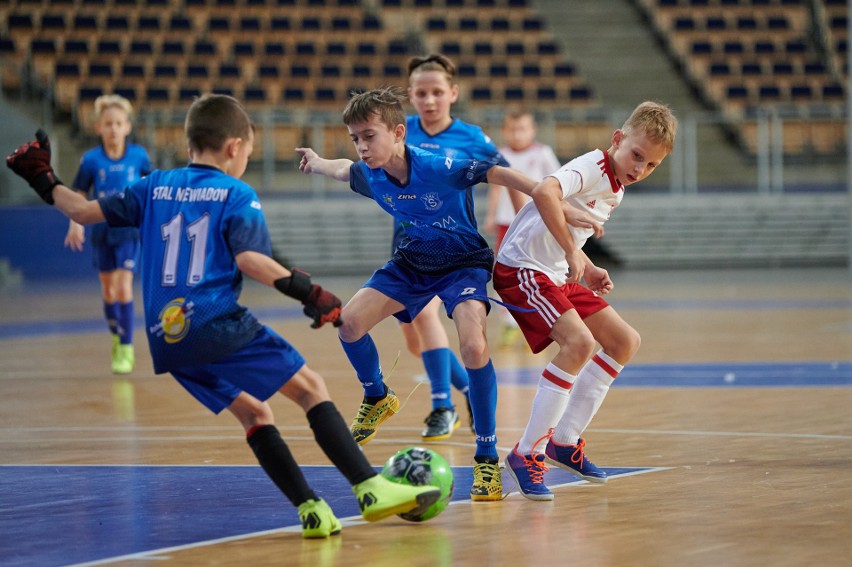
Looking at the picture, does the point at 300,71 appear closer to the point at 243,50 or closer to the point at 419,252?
the point at 243,50

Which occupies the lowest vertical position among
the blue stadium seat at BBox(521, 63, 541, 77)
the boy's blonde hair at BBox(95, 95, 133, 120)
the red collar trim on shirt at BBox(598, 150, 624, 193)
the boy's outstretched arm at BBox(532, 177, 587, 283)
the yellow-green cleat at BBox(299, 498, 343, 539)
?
the yellow-green cleat at BBox(299, 498, 343, 539)

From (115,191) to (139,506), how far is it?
18.8 feet

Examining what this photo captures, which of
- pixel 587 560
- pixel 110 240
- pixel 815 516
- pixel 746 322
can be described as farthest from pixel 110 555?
pixel 746 322

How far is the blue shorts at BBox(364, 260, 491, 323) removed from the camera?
5.83m

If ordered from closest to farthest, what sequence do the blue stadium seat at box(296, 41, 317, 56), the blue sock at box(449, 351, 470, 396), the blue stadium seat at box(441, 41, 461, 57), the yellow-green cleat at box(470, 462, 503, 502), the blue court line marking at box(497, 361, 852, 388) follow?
1. the yellow-green cleat at box(470, 462, 503, 502)
2. the blue sock at box(449, 351, 470, 396)
3. the blue court line marking at box(497, 361, 852, 388)
4. the blue stadium seat at box(296, 41, 317, 56)
5. the blue stadium seat at box(441, 41, 461, 57)

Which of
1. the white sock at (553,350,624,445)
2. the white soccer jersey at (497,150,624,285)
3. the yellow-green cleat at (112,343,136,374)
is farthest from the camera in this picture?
the yellow-green cleat at (112,343,136,374)

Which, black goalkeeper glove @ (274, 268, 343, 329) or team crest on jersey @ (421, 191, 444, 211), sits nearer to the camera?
black goalkeeper glove @ (274, 268, 343, 329)

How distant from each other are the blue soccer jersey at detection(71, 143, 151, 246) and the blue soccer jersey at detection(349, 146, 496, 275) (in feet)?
15.9

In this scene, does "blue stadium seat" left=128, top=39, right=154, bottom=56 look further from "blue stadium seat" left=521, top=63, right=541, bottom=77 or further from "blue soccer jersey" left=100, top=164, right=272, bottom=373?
"blue soccer jersey" left=100, top=164, right=272, bottom=373

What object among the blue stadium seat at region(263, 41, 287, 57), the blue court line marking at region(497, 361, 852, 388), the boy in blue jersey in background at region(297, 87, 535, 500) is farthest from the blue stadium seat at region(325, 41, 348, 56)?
the boy in blue jersey in background at region(297, 87, 535, 500)

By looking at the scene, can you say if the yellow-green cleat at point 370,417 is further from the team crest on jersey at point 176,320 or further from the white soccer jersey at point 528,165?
the white soccer jersey at point 528,165

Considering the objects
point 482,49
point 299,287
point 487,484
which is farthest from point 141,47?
point 299,287

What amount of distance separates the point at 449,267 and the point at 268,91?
18702mm

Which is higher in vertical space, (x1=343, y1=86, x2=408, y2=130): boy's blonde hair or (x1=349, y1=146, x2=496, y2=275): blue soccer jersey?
(x1=343, y1=86, x2=408, y2=130): boy's blonde hair
